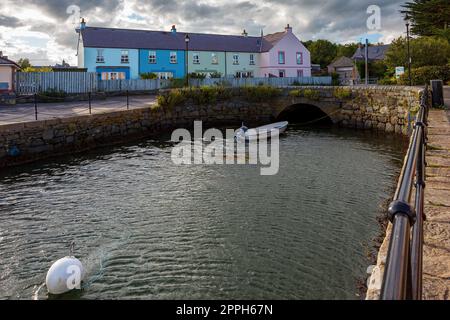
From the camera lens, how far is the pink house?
53.0 meters

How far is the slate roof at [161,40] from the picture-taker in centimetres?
4528

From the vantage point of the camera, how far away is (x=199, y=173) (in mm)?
14039

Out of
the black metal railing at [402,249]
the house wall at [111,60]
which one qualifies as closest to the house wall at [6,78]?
the house wall at [111,60]

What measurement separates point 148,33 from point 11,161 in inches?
1497

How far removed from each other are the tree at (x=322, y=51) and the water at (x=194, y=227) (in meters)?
74.6

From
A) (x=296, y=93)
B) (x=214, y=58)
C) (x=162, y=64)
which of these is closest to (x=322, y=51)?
(x=214, y=58)

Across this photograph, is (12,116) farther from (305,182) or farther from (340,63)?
(340,63)

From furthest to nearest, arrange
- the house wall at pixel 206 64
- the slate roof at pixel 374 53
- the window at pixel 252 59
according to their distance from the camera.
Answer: the slate roof at pixel 374 53
the window at pixel 252 59
the house wall at pixel 206 64

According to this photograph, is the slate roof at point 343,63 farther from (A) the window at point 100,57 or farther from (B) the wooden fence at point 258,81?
(A) the window at point 100,57

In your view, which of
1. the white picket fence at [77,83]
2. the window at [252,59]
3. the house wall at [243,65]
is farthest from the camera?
the window at [252,59]

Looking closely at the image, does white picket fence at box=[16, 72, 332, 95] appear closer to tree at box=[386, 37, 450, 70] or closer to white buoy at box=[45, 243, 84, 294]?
tree at box=[386, 37, 450, 70]

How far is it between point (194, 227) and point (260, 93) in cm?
2319

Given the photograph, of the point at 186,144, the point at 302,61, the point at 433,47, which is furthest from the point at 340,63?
the point at 186,144

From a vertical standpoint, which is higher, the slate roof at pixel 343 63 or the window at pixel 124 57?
the slate roof at pixel 343 63
